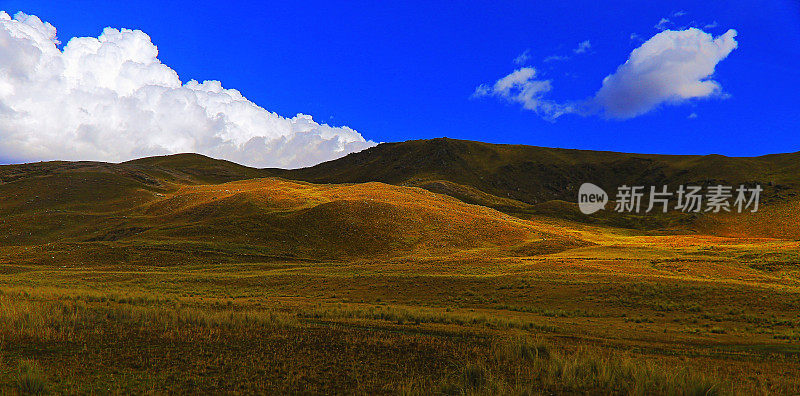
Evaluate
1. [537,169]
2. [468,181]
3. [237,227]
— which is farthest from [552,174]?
[237,227]

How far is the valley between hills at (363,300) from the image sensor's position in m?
11.8

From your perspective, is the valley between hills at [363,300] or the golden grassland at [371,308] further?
the valley between hills at [363,300]

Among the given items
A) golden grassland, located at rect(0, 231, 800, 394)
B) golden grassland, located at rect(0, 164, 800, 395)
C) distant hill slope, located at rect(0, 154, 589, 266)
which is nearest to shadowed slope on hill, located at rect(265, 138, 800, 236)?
distant hill slope, located at rect(0, 154, 589, 266)

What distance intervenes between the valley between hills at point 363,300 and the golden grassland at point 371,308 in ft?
0.47

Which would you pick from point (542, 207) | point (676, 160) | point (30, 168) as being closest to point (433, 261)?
point (542, 207)

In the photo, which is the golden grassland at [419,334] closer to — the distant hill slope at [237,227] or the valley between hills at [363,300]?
the valley between hills at [363,300]

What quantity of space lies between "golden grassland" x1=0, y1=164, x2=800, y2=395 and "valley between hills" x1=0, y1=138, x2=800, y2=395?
14cm

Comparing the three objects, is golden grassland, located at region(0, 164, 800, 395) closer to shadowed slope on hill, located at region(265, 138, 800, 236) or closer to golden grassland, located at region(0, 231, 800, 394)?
golden grassland, located at region(0, 231, 800, 394)

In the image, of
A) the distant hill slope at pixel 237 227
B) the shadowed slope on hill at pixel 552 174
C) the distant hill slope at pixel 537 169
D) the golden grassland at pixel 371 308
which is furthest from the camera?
the distant hill slope at pixel 537 169

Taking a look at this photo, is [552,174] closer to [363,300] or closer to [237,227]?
[237,227]

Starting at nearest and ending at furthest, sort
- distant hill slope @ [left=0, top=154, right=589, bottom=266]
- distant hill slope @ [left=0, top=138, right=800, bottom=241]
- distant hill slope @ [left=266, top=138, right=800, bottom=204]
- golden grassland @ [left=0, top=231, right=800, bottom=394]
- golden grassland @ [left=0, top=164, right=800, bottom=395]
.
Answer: golden grassland @ [left=0, top=231, right=800, bottom=394] < golden grassland @ [left=0, top=164, right=800, bottom=395] < distant hill slope @ [left=0, top=154, right=589, bottom=266] < distant hill slope @ [left=0, top=138, right=800, bottom=241] < distant hill slope @ [left=266, top=138, right=800, bottom=204]

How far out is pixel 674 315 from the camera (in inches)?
1053

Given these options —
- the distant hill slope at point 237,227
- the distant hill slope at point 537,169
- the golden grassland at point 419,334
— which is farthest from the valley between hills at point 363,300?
the distant hill slope at point 537,169

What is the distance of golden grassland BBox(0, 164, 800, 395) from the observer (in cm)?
1163
